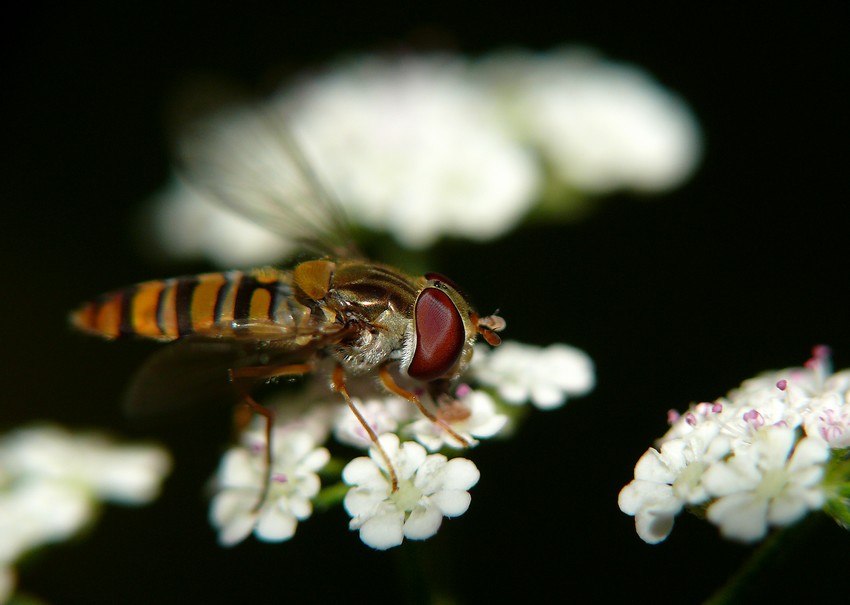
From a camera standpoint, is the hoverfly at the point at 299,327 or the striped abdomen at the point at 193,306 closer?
the hoverfly at the point at 299,327

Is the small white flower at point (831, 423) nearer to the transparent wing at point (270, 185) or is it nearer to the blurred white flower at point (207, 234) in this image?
the transparent wing at point (270, 185)

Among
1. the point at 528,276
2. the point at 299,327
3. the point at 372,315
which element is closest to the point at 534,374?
the point at 372,315

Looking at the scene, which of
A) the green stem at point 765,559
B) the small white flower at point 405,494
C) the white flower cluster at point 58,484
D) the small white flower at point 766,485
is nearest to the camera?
the small white flower at point 766,485

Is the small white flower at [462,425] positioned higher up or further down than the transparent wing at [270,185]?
further down

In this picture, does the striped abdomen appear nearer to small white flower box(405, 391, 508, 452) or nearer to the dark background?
small white flower box(405, 391, 508, 452)

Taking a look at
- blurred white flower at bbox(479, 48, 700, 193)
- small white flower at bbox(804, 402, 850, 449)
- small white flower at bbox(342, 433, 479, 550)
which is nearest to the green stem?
small white flower at bbox(804, 402, 850, 449)

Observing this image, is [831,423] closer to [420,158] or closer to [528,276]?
[420,158]

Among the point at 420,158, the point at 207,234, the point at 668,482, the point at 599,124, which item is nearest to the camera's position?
the point at 668,482

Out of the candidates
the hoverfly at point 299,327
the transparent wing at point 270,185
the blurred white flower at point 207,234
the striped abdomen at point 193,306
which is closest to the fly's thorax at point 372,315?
the hoverfly at point 299,327
